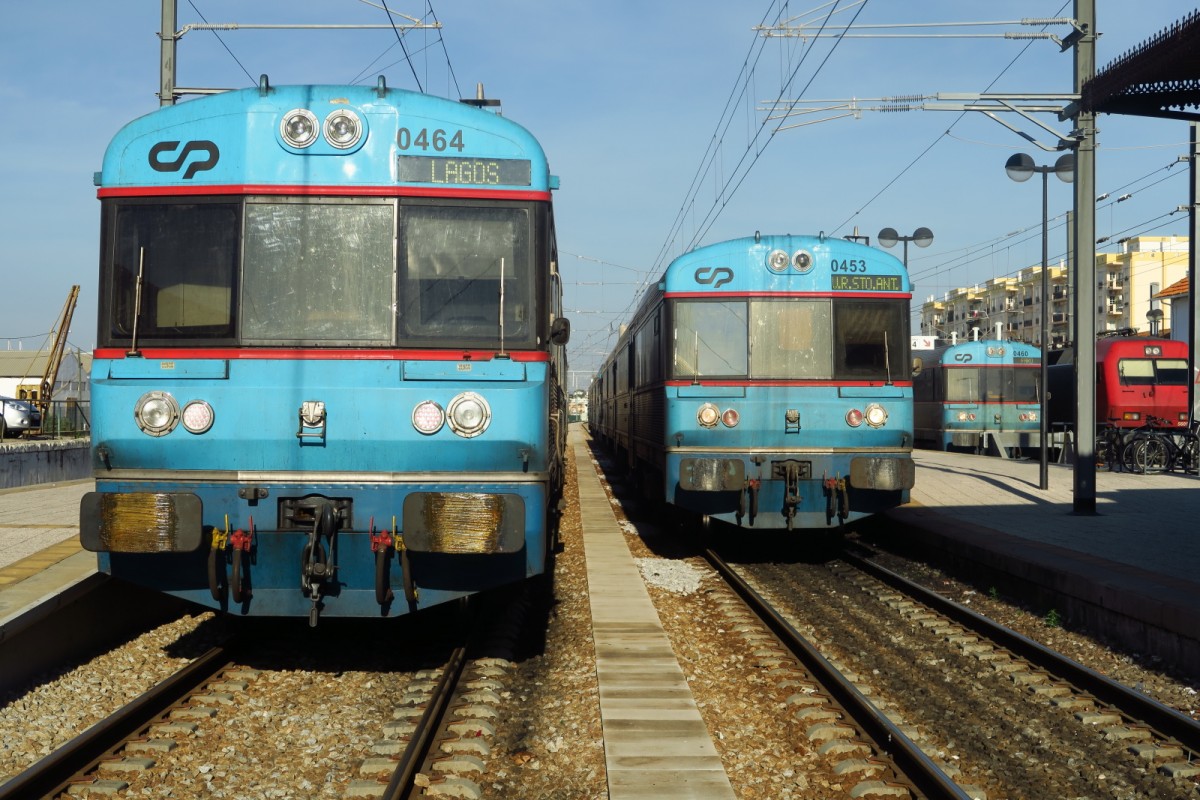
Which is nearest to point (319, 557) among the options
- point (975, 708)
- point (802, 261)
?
point (975, 708)

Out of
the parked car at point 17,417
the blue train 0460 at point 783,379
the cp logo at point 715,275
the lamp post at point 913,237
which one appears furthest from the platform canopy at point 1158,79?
the parked car at point 17,417

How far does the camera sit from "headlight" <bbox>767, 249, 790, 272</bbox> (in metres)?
10.7

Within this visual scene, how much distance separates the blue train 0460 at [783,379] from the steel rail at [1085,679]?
1751 mm

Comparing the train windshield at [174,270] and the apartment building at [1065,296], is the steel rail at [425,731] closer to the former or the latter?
the train windshield at [174,270]

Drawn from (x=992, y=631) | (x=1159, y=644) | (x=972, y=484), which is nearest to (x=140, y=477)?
(x=992, y=631)

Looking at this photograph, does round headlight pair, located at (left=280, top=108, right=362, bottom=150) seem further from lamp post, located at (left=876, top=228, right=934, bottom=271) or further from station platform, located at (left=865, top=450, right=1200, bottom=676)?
lamp post, located at (left=876, top=228, right=934, bottom=271)

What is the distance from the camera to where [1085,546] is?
32.3 ft

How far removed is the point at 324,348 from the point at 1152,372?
2317cm

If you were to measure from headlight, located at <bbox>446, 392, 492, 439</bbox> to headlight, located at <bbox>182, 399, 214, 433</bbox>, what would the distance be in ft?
4.21

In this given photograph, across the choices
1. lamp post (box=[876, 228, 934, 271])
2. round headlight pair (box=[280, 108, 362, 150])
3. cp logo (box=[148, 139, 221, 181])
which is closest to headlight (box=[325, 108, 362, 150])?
round headlight pair (box=[280, 108, 362, 150])

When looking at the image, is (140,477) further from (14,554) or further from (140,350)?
(14,554)

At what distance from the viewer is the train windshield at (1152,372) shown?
23.8 meters

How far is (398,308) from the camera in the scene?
5.73m

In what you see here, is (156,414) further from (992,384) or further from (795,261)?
(992,384)
